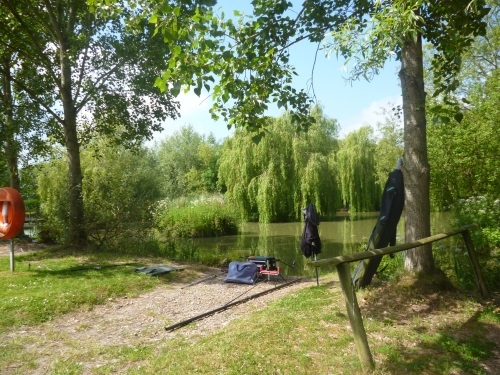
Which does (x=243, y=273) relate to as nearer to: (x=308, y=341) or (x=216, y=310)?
(x=216, y=310)

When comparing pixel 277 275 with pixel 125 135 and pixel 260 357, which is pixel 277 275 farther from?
pixel 125 135

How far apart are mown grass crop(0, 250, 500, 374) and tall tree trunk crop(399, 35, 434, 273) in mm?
479

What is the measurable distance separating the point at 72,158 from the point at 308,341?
34.0 ft

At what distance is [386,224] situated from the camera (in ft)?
18.6

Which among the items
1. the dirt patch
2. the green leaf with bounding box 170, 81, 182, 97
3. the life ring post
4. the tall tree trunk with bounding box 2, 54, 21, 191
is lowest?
the dirt patch

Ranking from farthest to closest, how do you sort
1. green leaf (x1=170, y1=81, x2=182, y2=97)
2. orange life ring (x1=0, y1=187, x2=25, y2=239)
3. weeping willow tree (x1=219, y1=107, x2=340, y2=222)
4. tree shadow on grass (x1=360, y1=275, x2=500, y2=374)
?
weeping willow tree (x1=219, y1=107, x2=340, y2=222), orange life ring (x1=0, y1=187, x2=25, y2=239), green leaf (x1=170, y1=81, x2=182, y2=97), tree shadow on grass (x1=360, y1=275, x2=500, y2=374)

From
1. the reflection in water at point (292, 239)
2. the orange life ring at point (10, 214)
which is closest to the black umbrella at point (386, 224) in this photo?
the reflection in water at point (292, 239)

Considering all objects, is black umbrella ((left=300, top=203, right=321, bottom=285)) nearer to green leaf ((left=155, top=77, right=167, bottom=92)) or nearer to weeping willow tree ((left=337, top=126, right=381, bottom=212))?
green leaf ((left=155, top=77, right=167, bottom=92))

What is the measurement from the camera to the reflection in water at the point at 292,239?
45.3 ft

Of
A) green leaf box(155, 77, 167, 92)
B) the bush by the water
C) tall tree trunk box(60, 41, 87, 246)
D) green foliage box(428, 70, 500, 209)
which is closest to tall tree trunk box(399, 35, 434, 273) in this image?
green leaf box(155, 77, 167, 92)

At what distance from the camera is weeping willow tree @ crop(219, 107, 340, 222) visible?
74.1 ft

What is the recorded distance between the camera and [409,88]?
578 cm

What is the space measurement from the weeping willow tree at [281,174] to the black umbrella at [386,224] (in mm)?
16523

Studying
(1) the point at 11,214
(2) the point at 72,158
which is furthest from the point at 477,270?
(2) the point at 72,158
